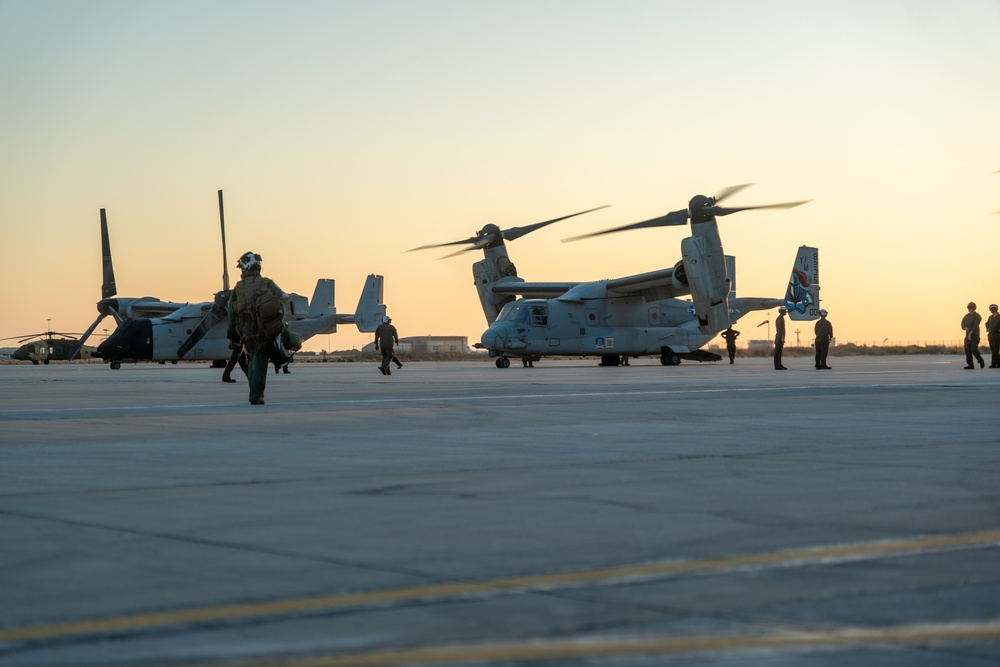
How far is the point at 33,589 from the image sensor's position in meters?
3.79

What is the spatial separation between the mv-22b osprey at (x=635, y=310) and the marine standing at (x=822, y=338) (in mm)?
6080

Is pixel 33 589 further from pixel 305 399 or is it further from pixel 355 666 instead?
pixel 305 399

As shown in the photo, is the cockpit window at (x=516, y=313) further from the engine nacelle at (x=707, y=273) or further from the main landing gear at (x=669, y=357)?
the engine nacelle at (x=707, y=273)

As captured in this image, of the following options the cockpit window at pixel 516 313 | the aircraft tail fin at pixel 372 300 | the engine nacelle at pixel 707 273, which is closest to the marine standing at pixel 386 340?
the cockpit window at pixel 516 313

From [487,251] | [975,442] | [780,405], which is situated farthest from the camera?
[487,251]

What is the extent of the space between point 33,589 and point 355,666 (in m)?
1.48

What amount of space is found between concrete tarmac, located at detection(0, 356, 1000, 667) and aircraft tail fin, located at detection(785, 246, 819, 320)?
50.1 m

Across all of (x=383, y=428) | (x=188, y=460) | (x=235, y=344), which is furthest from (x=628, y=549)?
(x=235, y=344)

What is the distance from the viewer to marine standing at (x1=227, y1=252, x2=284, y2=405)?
49.6 ft

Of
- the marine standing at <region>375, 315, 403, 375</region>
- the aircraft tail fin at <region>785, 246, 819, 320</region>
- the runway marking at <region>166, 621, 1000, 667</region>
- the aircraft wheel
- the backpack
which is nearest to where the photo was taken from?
the runway marking at <region>166, 621, 1000, 667</region>

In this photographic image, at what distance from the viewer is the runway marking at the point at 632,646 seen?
2875 millimetres

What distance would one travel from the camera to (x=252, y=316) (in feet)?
49.6

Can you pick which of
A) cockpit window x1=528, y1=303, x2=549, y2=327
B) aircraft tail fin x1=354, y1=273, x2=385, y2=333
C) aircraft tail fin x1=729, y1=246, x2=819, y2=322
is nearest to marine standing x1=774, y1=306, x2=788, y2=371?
cockpit window x1=528, y1=303, x2=549, y2=327

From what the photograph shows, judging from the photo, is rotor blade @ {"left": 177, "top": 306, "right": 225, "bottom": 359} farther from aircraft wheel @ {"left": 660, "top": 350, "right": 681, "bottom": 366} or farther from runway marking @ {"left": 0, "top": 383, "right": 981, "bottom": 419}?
runway marking @ {"left": 0, "top": 383, "right": 981, "bottom": 419}
